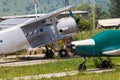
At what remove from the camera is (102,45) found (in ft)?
51.5

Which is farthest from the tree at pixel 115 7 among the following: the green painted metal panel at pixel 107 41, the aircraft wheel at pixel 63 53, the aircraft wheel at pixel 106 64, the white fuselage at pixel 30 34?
the green painted metal panel at pixel 107 41

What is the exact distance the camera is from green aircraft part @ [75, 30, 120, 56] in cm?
1555

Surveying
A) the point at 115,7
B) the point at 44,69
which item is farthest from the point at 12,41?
the point at 115,7

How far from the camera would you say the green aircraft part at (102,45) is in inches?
612

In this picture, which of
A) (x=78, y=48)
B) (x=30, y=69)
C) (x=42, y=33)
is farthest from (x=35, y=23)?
(x=78, y=48)

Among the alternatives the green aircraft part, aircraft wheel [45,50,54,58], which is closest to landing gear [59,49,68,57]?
aircraft wheel [45,50,54,58]

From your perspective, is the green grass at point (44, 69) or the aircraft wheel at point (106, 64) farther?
the aircraft wheel at point (106, 64)

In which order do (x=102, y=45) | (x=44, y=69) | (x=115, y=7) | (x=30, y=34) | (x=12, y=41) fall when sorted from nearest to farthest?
(x=102, y=45) < (x=44, y=69) < (x=12, y=41) < (x=30, y=34) < (x=115, y=7)

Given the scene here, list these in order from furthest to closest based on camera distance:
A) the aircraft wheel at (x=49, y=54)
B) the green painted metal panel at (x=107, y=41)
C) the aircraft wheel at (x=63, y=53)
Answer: the aircraft wheel at (x=49, y=54) → the aircraft wheel at (x=63, y=53) → the green painted metal panel at (x=107, y=41)

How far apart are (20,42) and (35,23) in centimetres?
140

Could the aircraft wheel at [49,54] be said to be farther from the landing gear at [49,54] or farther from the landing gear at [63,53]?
the landing gear at [63,53]

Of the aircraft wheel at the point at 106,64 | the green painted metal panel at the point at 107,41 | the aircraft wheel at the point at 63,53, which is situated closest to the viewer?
the green painted metal panel at the point at 107,41

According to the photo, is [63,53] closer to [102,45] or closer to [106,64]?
[106,64]

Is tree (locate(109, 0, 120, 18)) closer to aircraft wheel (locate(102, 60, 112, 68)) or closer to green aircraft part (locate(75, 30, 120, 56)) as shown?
aircraft wheel (locate(102, 60, 112, 68))
